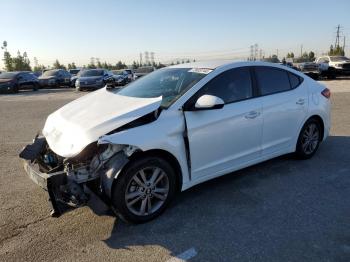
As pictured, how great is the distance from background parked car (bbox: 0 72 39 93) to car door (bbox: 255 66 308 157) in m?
22.7

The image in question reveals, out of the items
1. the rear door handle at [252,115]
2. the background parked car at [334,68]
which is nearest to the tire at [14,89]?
the background parked car at [334,68]

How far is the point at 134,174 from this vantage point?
12.1 ft

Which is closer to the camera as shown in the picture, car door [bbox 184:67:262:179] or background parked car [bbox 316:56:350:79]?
car door [bbox 184:67:262:179]

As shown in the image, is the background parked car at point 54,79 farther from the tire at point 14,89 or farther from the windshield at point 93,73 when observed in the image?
the windshield at point 93,73

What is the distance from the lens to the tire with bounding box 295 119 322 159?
18.4 feet

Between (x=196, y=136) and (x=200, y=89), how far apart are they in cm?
58

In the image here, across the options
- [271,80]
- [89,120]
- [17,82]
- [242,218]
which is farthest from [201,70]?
[17,82]

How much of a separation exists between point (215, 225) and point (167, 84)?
6.31 feet

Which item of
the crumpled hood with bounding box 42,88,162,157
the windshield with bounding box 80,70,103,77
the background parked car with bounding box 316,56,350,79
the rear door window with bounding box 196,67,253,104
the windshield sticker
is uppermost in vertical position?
the windshield sticker

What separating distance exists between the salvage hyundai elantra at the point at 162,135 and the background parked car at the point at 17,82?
21.6 metres

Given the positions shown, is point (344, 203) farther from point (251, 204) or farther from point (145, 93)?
point (145, 93)

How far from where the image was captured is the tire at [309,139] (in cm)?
561

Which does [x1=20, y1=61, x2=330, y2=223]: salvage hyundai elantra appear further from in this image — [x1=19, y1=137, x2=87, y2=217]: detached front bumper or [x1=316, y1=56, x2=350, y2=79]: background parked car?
[x1=316, y1=56, x2=350, y2=79]: background parked car

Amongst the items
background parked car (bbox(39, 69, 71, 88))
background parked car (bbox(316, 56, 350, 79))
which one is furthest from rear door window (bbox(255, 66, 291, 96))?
background parked car (bbox(39, 69, 71, 88))
